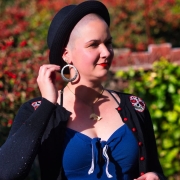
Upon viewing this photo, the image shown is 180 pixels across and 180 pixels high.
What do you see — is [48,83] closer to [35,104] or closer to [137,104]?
[35,104]

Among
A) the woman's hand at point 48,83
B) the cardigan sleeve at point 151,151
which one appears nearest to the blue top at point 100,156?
the cardigan sleeve at point 151,151

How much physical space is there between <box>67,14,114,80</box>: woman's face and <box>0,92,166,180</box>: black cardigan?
0.24 meters

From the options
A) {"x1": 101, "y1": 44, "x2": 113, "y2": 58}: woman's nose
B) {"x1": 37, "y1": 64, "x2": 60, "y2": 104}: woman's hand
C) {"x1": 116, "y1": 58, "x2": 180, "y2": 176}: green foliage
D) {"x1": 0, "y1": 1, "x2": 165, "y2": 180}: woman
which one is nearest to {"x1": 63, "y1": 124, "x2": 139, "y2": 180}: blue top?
{"x1": 0, "y1": 1, "x2": 165, "y2": 180}: woman

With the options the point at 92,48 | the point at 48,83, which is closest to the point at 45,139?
the point at 48,83

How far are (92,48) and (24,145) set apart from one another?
0.59m

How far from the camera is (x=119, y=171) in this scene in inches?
111

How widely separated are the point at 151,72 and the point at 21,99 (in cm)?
169

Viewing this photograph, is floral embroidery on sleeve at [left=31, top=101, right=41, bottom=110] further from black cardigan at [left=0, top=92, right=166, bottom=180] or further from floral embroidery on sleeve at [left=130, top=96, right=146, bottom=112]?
floral embroidery on sleeve at [left=130, top=96, right=146, bottom=112]

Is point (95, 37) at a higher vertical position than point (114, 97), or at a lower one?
higher

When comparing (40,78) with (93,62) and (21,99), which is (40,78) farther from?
(21,99)

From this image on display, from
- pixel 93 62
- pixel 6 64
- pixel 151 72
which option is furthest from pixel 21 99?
pixel 93 62

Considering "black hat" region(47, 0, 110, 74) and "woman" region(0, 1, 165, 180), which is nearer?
"woman" region(0, 1, 165, 180)

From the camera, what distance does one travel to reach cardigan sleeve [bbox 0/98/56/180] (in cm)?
262

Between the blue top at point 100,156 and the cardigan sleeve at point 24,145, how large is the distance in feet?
0.60
